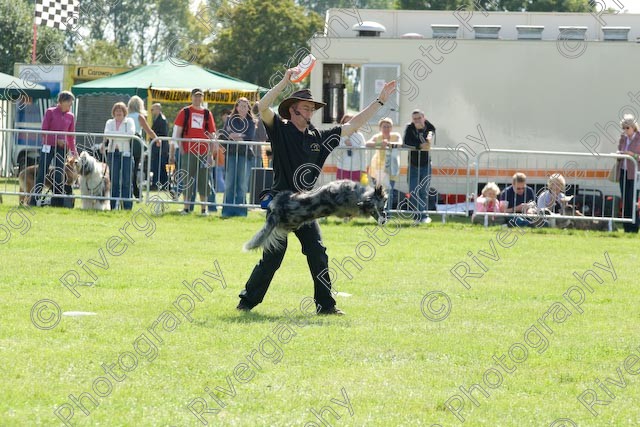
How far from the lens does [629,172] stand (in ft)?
61.6

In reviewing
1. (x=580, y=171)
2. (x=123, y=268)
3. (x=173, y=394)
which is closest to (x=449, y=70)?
(x=580, y=171)

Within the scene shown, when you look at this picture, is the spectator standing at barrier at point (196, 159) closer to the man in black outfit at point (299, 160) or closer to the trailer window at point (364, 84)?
the trailer window at point (364, 84)

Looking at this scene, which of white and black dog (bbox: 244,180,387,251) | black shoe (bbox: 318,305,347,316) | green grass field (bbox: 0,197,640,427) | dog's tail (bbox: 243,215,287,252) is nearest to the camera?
green grass field (bbox: 0,197,640,427)

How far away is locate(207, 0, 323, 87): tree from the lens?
188ft

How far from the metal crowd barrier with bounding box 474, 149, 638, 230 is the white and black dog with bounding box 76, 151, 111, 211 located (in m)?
6.39

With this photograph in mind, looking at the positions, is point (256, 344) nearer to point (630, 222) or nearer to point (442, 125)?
point (630, 222)

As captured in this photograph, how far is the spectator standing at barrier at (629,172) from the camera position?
1873cm

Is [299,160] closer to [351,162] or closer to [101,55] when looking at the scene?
[351,162]

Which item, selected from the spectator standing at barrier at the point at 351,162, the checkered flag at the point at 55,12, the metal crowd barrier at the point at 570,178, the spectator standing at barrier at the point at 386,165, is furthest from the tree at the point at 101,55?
Answer: the metal crowd barrier at the point at 570,178

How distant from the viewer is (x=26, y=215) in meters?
17.9

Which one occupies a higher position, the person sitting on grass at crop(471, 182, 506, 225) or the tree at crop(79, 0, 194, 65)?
the tree at crop(79, 0, 194, 65)

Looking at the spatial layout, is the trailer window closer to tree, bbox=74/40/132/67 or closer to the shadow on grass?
the shadow on grass

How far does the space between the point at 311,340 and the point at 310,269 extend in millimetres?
1402

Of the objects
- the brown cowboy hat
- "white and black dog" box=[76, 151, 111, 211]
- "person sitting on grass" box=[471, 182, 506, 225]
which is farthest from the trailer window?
the brown cowboy hat
